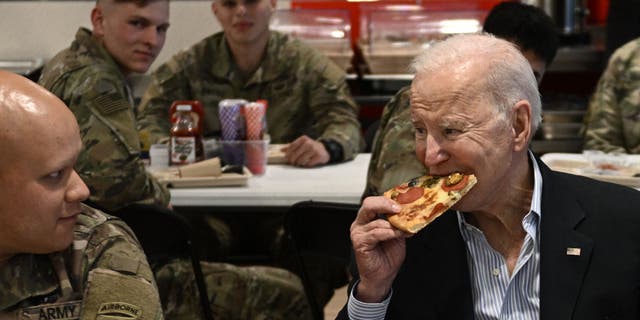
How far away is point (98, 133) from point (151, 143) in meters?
1.30

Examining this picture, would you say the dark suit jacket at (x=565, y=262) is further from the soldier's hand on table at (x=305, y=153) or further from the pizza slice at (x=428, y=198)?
the soldier's hand on table at (x=305, y=153)

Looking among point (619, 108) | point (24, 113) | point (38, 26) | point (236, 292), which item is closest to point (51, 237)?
point (24, 113)

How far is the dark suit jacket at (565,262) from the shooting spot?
2387mm

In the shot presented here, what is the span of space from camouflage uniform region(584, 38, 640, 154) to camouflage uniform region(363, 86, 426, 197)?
1.81m

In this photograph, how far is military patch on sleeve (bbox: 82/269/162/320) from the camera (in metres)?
2.03

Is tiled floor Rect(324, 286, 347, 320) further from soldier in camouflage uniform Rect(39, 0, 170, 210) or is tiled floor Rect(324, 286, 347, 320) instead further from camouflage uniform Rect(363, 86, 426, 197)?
camouflage uniform Rect(363, 86, 426, 197)

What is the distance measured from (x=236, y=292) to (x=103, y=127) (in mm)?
871

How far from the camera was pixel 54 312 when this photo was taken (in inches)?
80.3

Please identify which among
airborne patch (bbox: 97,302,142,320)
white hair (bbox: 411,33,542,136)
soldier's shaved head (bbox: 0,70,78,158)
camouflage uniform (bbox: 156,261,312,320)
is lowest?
A: camouflage uniform (bbox: 156,261,312,320)

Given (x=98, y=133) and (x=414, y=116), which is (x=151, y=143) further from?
(x=414, y=116)

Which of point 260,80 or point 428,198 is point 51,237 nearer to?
point 428,198

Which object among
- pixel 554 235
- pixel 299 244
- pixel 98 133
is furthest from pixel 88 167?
pixel 554 235

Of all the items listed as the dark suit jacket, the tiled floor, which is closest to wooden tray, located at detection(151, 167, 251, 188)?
the tiled floor

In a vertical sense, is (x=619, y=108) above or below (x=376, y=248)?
below
